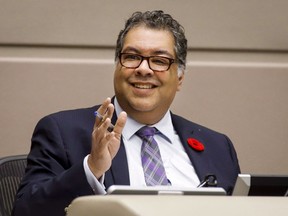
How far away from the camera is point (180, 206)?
1928 mm

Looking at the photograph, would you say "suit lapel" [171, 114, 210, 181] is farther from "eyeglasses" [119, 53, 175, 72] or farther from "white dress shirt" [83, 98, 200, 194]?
"eyeglasses" [119, 53, 175, 72]

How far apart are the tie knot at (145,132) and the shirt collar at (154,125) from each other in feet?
0.05

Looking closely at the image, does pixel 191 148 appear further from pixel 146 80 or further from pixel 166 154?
pixel 146 80

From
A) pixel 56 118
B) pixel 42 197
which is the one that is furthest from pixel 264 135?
pixel 42 197

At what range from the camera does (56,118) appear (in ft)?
11.8

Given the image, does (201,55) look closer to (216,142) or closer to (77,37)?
(77,37)

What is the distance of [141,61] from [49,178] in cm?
67

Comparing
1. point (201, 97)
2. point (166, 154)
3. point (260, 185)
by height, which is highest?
point (260, 185)

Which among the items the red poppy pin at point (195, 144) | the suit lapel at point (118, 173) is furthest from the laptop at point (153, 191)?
the red poppy pin at point (195, 144)

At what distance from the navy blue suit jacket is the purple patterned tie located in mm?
102

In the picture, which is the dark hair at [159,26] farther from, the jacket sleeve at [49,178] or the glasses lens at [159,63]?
the jacket sleeve at [49,178]

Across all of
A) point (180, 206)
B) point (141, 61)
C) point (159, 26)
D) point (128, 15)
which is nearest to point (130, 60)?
point (141, 61)

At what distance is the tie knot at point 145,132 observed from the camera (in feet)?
12.3

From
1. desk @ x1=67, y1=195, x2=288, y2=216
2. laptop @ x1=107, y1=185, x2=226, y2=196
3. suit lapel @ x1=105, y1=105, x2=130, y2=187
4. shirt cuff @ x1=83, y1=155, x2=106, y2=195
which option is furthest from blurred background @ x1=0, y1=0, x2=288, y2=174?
desk @ x1=67, y1=195, x2=288, y2=216
